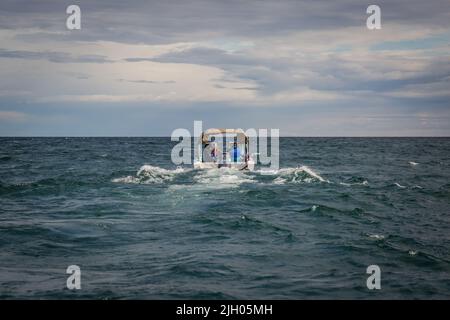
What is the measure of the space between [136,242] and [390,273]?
8690mm

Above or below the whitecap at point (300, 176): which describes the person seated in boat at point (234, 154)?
above

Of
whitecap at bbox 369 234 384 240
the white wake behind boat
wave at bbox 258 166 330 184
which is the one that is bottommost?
whitecap at bbox 369 234 384 240

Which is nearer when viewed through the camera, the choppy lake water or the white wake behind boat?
the choppy lake water

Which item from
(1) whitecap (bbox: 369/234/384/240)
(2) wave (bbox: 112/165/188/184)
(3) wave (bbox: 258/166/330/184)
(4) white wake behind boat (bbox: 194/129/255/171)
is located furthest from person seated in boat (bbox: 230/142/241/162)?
(1) whitecap (bbox: 369/234/384/240)

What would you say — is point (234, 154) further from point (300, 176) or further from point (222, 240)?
point (222, 240)

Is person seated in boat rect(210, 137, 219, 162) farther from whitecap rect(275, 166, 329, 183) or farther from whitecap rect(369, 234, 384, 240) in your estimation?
whitecap rect(369, 234, 384, 240)

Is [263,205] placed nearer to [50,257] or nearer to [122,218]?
[122,218]

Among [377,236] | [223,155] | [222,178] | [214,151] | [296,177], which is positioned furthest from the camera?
[223,155]

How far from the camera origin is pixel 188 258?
53.0ft

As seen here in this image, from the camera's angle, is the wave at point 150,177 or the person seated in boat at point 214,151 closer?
the wave at point 150,177

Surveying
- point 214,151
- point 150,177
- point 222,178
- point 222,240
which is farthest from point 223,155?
point 222,240

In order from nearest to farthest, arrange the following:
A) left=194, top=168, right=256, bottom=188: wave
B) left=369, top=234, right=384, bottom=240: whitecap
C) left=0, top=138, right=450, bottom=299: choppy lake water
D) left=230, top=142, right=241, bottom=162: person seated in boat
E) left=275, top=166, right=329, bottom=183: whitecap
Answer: left=0, top=138, right=450, bottom=299: choppy lake water
left=369, top=234, right=384, bottom=240: whitecap
left=194, top=168, right=256, bottom=188: wave
left=275, top=166, right=329, bottom=183: whitecap
left=230, top=142, right=241, bottom=162: person seated in boat

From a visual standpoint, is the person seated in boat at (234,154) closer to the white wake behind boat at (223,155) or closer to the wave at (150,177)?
the white wake behind boat at (223,155)

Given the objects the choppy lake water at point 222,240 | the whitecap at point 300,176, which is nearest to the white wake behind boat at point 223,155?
the whitecap at point 300,176
